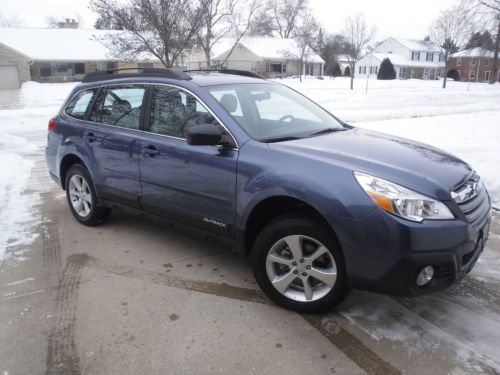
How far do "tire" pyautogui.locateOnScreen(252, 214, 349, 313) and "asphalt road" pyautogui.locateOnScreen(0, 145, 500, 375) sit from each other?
14cm

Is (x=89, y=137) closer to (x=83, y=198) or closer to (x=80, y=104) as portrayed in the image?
(x=80, y=104)

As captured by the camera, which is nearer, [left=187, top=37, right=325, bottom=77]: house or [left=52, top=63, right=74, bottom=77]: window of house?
[left=52, top=63, right=74, bottom=77]: window of house

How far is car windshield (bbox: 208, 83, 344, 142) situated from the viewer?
148 inches

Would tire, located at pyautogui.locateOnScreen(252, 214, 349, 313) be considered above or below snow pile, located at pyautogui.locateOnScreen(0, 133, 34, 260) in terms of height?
above

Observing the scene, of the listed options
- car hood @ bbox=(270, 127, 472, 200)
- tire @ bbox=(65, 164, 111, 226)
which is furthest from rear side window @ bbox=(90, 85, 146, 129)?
car hood @ bbox=(270, 127, 472, 200)

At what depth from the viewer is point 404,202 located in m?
2.77

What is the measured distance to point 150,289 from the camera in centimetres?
372

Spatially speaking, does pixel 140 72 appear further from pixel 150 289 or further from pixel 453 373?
pixel 453 373

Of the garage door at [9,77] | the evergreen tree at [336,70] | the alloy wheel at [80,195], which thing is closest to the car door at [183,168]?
the alloy wheel at [80,195]

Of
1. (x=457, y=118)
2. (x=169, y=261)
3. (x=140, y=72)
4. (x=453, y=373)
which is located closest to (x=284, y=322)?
(x=453, y=373)

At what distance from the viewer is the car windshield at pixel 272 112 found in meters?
3.75

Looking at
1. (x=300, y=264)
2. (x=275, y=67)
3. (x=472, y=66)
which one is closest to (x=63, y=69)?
(x=275, y=67)

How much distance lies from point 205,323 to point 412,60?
77.5 m

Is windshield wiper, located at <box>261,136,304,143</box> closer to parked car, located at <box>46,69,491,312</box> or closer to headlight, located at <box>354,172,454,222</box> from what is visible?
parked car, located at <box>46,69,491,312</box>
